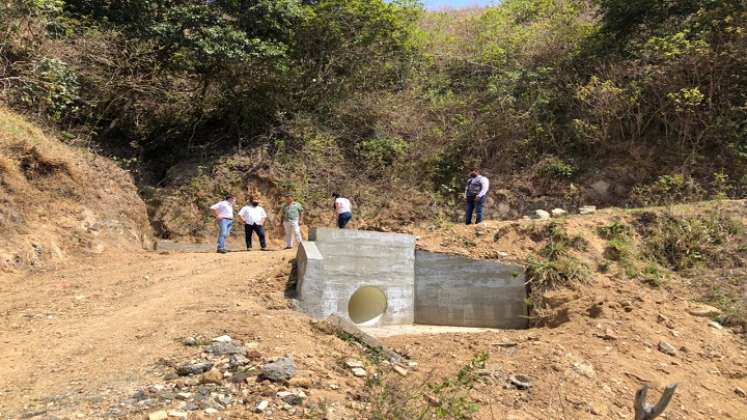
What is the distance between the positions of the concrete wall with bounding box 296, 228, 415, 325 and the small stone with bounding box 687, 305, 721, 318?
468 centimetres

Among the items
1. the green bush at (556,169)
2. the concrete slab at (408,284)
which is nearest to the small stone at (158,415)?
the concrete slab at (408,284)

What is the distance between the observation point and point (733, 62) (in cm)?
1411

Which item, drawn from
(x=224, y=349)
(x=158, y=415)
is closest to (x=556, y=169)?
(x=224, y=349)

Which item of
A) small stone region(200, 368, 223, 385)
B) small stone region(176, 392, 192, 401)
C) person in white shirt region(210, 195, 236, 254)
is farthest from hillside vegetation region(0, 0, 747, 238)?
small stone region(176, 392, 192, 401)

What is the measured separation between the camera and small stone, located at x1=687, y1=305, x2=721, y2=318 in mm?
8828

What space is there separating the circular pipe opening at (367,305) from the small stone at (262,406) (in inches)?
197

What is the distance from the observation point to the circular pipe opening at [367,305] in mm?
10094

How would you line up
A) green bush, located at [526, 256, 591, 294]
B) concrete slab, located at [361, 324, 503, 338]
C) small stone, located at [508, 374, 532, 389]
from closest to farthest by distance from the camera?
small stone, located at [508, 374, 532, 389] → concrete slab, located at [361, 324, 503, 338] → green bush, located at [526, 256, 591, 294]

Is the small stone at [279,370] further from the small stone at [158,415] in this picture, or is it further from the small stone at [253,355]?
the small stone at [158,415]

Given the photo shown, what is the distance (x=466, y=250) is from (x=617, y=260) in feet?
8.99

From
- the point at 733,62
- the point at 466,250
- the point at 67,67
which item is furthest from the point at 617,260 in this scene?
the point at 67,67

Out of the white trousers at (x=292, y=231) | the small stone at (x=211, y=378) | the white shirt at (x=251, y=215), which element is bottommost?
the small stone at (x=211, y=378)

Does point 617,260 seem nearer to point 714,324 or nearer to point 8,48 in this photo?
point 714,324

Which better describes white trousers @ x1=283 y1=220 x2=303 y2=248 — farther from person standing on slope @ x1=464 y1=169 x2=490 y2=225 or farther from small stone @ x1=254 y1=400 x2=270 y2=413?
small stone @ x1=254 y1=400 x2=270 y2=413
